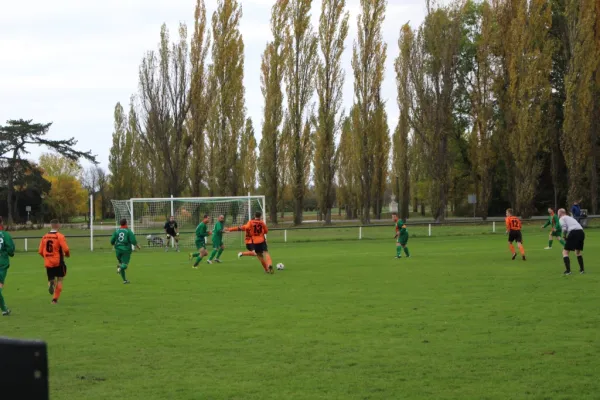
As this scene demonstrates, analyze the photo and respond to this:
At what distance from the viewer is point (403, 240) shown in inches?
1037

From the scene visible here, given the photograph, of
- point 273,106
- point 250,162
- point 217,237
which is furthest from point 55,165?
point 217,237

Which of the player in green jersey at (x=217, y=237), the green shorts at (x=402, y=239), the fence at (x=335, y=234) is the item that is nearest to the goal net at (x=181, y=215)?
the fence at (x=335, y=234)

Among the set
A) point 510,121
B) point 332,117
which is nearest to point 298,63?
point 332,117

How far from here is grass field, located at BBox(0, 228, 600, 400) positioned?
7.68 meters

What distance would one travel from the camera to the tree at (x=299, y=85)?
187 feet

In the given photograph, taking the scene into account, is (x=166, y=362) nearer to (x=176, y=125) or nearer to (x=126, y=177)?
(x=176, y=125)

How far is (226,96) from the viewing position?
5519 cm

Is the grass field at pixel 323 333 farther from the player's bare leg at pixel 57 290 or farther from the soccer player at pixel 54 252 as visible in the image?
the soccer player at pixel 54 252

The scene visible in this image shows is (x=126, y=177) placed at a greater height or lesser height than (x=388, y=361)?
greater

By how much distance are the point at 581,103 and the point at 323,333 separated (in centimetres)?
4525

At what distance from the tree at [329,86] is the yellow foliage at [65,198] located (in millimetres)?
36197

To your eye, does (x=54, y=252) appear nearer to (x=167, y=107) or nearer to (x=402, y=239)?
(x=402, y=239)

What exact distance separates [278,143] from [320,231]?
455 inches

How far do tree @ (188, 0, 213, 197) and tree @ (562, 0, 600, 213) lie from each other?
90.5 feet
